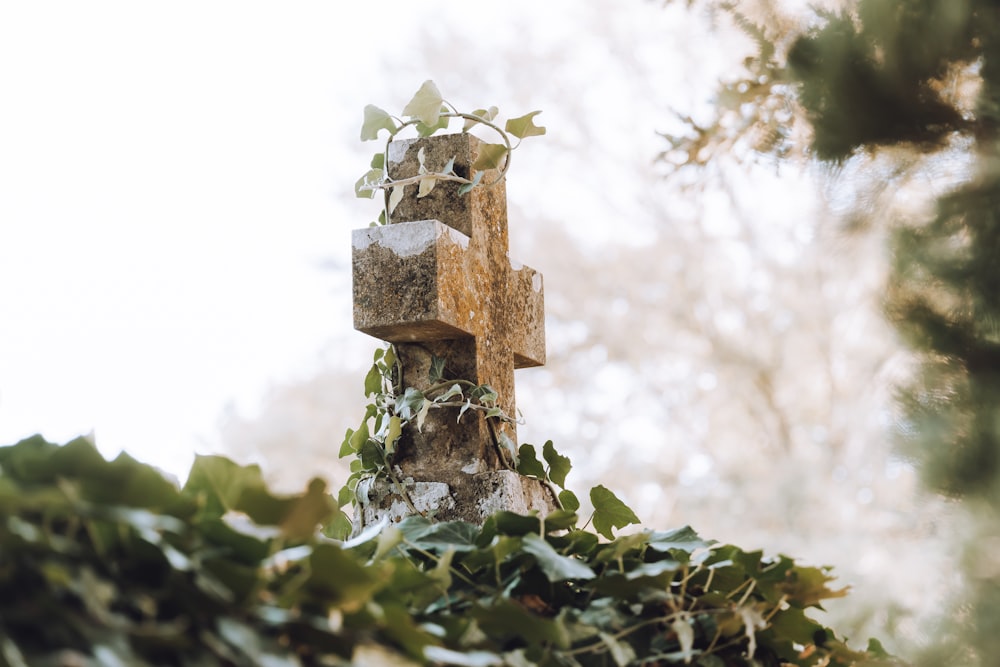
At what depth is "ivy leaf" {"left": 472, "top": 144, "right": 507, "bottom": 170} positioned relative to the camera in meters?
1.28

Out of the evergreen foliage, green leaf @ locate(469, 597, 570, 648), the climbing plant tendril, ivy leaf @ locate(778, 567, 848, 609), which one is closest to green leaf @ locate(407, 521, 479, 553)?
the climbing plant tendril

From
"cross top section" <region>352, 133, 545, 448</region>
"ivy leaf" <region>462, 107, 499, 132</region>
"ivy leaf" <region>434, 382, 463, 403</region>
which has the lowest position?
"ivy leaf" <region>434, 382, 463, 403</region>

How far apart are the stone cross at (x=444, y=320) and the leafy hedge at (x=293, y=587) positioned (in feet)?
1.02

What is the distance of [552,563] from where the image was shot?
79 cm

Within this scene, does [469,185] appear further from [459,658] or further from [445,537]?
[459,658]

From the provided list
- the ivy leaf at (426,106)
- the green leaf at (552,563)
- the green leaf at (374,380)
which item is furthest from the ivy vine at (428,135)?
the green leaf at (552,563)

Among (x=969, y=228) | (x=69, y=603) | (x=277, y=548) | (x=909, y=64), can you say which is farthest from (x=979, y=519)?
(x=69, y=603)

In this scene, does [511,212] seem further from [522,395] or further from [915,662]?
[915,662]

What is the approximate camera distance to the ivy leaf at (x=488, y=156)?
1282 mm

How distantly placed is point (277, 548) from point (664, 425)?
254 inches

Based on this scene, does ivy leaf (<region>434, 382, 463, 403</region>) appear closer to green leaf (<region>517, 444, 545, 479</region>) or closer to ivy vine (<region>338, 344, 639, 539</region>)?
ivy vine (<region>338, 344, 639, 539</region>)

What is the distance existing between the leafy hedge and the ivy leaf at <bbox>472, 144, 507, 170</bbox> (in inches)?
21.6

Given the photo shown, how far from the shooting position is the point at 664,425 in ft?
22.8

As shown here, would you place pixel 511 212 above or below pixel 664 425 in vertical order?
above
